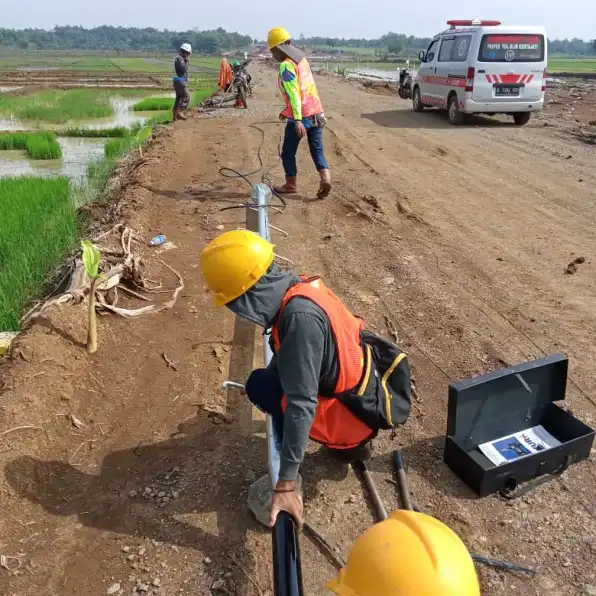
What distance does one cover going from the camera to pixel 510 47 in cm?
1058

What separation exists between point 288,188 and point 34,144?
7899mm

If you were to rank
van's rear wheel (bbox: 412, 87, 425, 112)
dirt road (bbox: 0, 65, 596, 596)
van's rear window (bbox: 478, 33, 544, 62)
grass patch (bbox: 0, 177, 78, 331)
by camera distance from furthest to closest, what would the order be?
van's rear wheel (bbox: 412, 87, 425, 112) < van's rear window (bbox: 478, 33, 544, 62) < grass patch (bbox: 0, 177, 78, 331) < dirt road (bbox: 0, 65, 596, 596)

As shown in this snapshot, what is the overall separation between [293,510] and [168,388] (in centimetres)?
153

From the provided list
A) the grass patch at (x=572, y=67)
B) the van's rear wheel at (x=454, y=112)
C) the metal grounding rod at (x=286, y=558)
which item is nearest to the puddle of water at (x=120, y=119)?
the van's rear wheel at (x=454, y=112)

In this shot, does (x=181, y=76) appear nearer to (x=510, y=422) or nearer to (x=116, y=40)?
(x=510, y=422)


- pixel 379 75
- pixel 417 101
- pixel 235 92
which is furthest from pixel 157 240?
pixel 379 75

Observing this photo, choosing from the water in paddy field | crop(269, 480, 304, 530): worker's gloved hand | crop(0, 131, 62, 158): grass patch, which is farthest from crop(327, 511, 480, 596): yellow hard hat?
crop(0, 131, 62, 158): grass patch

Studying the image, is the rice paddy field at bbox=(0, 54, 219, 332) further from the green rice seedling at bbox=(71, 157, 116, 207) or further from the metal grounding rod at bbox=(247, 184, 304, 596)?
the metal grounding rod at bbox=(247, 184, 304, 596)

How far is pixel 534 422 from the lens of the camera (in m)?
2.86

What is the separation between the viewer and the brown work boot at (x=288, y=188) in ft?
21.8

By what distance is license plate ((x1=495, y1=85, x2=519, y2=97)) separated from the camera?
35.1ft

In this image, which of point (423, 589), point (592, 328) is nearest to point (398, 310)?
point (592, 328)

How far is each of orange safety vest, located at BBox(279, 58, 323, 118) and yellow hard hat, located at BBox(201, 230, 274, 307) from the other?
421 centimetres

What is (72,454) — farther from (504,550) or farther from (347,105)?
(347,105)
